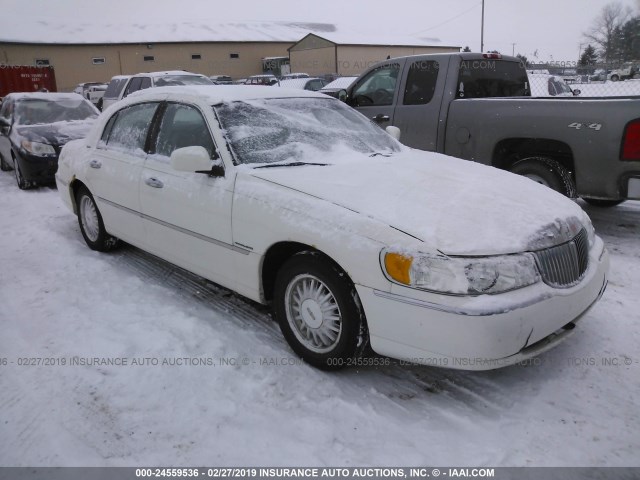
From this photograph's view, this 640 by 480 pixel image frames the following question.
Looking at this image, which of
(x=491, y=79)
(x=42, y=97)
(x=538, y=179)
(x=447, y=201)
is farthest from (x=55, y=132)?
(x=447, y=201)

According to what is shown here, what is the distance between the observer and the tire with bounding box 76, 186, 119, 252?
498 cm

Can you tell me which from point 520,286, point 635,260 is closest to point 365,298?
point 520,286

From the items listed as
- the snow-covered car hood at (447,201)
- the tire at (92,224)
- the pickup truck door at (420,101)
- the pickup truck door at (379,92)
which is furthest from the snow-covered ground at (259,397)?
the pickup truck door at (379,92)

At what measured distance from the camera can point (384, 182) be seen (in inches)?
123

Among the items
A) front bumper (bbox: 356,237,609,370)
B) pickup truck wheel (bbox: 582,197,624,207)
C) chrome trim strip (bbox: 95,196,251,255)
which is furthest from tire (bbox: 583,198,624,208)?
chrome trim strip (bbox: 95,196,251,255)

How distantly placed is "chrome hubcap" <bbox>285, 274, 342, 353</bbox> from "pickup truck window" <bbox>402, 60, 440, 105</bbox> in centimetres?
401

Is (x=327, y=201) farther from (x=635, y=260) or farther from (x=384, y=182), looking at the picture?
(x=635, y=260)

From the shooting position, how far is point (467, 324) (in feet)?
7.90

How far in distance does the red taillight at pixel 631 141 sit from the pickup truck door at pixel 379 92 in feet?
8.93

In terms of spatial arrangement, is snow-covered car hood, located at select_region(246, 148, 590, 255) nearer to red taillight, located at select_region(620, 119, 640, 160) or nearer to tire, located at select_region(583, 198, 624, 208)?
red taillight, located at select_region(620, 119, 640, 160)

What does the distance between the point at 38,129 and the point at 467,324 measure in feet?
27.8

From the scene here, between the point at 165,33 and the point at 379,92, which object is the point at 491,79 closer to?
the point at 379,92

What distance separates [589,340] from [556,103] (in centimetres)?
270

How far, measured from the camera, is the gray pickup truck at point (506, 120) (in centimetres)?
466
